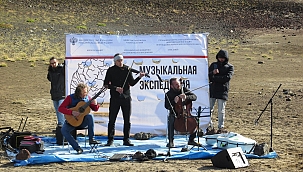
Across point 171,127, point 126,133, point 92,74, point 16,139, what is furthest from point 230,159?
point 92,74

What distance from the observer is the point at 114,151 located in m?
10.1

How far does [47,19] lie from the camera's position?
45.2 meters

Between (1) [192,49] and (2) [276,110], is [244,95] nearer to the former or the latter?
(2) [276,110]

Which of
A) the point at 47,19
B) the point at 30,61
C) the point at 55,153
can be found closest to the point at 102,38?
the point at 55,153

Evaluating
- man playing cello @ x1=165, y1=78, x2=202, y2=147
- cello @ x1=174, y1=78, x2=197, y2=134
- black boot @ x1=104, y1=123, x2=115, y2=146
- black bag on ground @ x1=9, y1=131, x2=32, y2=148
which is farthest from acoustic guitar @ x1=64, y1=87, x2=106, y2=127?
cello @ x1=174, y1=78, x2=197, y2=134

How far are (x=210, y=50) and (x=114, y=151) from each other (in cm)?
1998

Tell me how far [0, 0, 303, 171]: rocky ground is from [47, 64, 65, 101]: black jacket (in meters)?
1.13

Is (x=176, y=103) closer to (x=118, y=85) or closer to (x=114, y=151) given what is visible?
(x=118, y=85)

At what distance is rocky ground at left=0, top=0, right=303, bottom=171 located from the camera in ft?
36.2

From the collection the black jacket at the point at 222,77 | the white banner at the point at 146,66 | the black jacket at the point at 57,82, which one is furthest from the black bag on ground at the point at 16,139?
the black jacket at the point at 222,77

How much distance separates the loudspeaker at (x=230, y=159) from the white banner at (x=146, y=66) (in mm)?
2542

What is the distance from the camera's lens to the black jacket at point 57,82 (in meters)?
11.3

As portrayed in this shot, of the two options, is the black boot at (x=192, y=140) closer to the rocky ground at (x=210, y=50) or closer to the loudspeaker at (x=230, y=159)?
the rocky ground at (x=210, y=50)

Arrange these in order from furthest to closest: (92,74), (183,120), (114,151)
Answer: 1. (92,74)
2. (114,151)
3. (183,120)
